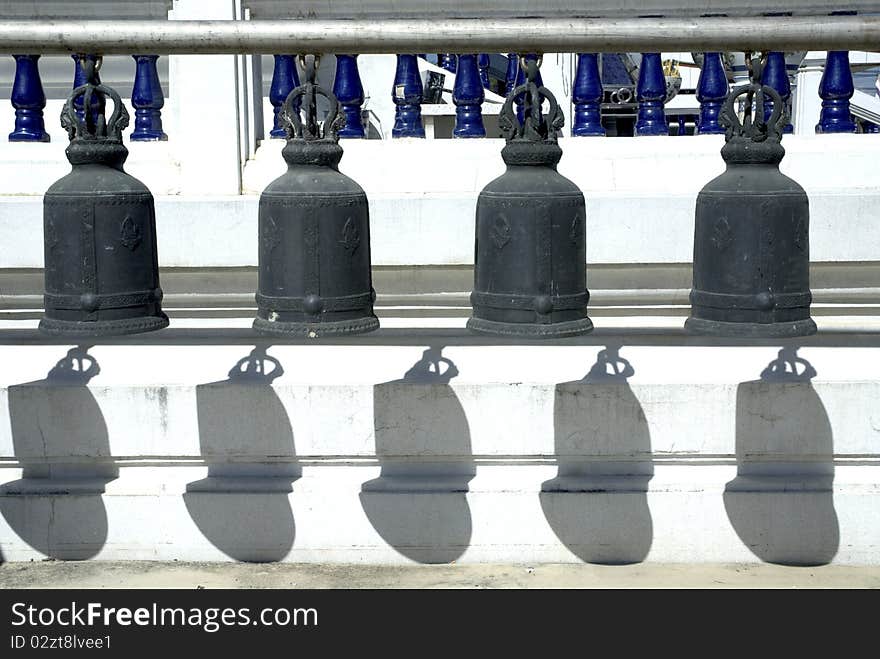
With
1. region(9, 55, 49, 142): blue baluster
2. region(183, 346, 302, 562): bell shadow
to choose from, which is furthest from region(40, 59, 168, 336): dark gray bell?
region(9, 55, 49, 142): blue baluster

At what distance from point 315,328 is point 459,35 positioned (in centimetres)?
94

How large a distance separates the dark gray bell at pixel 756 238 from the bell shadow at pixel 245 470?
1.54 meters

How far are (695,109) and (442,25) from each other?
1597 cm

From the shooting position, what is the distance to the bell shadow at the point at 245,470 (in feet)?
13.6

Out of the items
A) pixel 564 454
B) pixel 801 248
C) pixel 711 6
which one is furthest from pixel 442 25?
pixel 711 6

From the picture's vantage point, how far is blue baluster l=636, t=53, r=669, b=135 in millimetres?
5051

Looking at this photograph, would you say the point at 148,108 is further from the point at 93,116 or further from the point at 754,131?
the point at 754,131

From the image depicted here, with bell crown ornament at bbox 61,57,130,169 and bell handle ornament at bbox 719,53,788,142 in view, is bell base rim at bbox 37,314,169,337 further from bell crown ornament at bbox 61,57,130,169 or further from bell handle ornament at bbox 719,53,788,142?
bell handle ornament at bbox 719,53,788,142

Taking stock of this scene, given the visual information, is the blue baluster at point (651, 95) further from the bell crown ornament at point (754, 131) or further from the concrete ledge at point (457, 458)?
the bell crown ornament at point (754, 131)

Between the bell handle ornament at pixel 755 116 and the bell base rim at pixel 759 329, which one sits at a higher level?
the bell handle ornament at pixel 755 116

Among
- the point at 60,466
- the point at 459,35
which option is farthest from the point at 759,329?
the point at 60,466

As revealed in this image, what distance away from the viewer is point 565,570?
13.5ft

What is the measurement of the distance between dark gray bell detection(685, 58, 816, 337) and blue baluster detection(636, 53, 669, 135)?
167 cm

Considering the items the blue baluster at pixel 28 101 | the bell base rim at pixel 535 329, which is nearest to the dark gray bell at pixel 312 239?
the bell base rim at pixel 535 329
